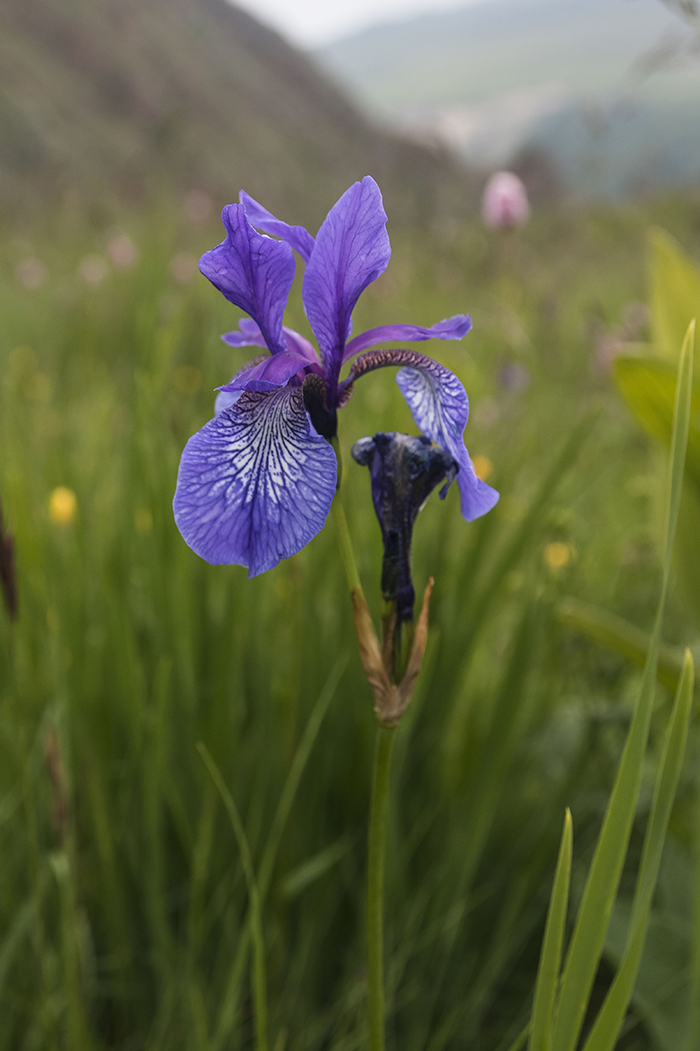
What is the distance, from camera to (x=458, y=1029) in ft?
3.30

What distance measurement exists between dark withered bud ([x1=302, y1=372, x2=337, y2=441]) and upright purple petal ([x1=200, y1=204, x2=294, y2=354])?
0.16ft

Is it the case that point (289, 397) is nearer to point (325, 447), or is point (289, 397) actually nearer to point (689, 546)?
point (325, 447)

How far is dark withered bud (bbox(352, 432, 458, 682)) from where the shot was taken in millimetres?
604

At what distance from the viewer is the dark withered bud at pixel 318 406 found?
606 mm

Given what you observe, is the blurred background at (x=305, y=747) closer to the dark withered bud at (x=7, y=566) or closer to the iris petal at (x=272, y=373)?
the dark withered bud at (x=7, y=566)

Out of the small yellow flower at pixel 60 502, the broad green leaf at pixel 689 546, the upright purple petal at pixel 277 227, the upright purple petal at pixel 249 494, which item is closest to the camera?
the upright purple petal at pixel 249 494

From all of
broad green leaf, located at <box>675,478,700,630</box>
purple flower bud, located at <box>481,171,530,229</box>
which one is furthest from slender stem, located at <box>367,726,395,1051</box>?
purple flower bud, located at <box>481,171,530,229</box>

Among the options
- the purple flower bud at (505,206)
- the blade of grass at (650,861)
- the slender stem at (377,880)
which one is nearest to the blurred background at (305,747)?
the blade of grass at (650,861)

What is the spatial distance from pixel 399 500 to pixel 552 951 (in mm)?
355

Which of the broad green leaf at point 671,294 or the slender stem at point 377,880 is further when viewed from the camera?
A: the broad green leaf at point 671,294

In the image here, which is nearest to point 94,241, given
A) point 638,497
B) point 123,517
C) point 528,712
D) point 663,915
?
point 638,497

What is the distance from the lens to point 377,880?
58cm

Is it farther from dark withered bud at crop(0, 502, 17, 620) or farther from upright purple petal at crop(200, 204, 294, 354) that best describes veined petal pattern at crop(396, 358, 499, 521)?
dark withered bud at crop(0, 502, 17, 620)

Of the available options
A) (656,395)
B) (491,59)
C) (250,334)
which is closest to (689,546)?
(656,395)
